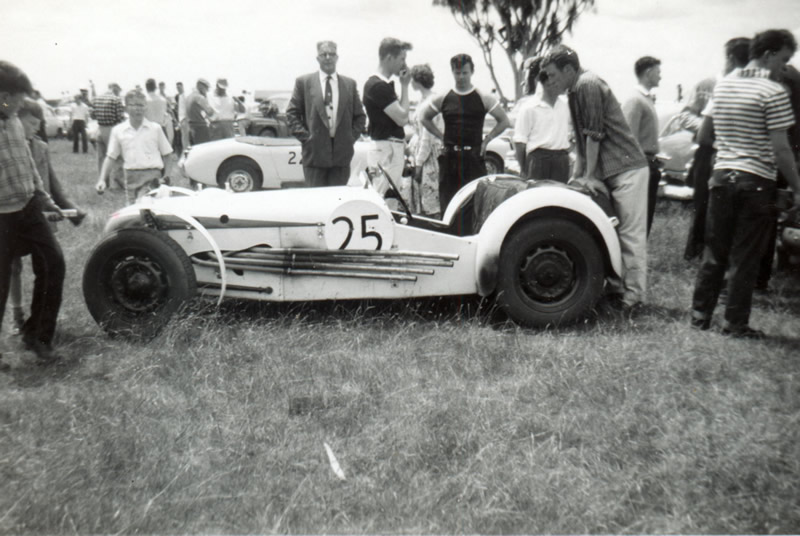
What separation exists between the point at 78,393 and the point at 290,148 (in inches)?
351

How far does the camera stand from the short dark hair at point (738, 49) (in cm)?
541

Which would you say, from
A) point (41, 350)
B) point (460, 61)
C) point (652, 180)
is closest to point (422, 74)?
point (460, 61)

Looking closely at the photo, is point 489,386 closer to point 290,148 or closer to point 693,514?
point 693,514

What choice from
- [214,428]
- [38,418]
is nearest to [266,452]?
[214,428]

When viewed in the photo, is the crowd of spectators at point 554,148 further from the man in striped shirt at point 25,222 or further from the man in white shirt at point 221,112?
the man in white shirt at point 221,112

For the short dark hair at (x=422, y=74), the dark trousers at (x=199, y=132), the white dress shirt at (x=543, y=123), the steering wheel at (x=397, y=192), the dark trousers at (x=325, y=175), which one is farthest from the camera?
the dark trousers at (x=199, y=132)

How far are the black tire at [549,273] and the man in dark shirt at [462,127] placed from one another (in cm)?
198

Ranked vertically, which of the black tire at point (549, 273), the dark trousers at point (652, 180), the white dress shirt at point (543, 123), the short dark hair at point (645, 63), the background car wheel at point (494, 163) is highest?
the short dark hair at point (645, 63)

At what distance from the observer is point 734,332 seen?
440 cm

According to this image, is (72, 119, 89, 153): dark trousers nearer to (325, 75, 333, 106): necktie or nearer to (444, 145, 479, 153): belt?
(325, 75, 333, 106): necktie

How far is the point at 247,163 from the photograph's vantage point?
12023 mm

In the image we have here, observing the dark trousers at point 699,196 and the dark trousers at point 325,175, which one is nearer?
the dark trousers at point 699,196

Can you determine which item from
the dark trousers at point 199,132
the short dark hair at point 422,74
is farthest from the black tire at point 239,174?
the short dark hair at point 422,74

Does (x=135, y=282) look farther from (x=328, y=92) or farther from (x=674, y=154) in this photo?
(x=674, y=154)
